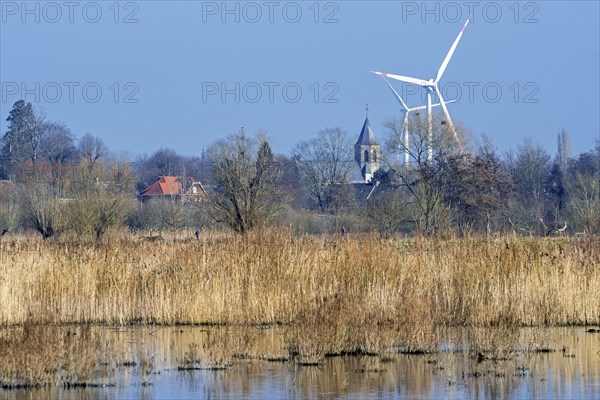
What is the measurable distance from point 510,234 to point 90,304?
757cm

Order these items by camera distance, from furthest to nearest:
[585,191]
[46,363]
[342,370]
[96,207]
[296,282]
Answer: [585,191]
[96,207]
[296,282]
[342,370]
[46,363]

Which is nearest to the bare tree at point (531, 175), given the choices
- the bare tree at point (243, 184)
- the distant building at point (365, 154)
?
the bare tree at point (243, 184)

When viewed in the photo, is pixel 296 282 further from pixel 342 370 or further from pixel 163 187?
pixel 163 187

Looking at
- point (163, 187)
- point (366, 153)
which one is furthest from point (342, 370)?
point (366, 153)

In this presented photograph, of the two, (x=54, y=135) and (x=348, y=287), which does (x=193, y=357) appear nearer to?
(x=348, y=287)

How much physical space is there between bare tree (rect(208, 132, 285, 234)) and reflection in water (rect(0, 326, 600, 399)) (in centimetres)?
2474

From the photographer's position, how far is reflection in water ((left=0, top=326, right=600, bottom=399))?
12391 mm

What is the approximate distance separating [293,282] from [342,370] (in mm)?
4720

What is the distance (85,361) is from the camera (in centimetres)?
1295

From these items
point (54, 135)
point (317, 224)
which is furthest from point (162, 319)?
point (54, 135)

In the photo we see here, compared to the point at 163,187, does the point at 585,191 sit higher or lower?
lower

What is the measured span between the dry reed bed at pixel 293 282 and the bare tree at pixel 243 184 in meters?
21.2

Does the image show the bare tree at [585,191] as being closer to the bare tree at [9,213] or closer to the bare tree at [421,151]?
the bare tree at [421,151]

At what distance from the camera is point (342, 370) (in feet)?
45.4
